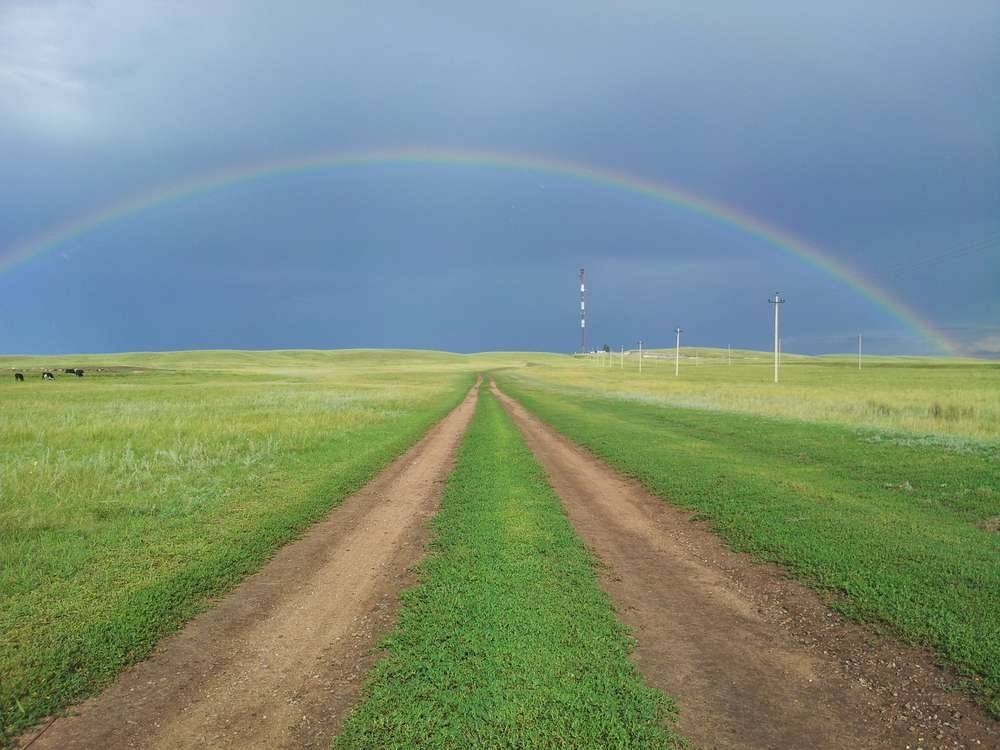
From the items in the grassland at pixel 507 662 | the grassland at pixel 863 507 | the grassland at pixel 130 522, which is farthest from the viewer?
the grassland at pixel 863 507

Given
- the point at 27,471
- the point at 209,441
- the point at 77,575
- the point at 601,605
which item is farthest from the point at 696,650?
the point at 209,441

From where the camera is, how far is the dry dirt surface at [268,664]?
15.9 ft

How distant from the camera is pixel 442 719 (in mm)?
4863

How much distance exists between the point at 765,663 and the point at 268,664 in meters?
5.11

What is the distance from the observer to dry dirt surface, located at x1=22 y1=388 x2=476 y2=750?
4855 mm

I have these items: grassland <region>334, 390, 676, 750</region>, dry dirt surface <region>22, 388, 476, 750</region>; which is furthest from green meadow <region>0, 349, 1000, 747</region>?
dry dirt surface <region>22, 388, 476, 750</region>

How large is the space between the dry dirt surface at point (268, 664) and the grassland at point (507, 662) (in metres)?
0.38

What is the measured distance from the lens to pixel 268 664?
235 inches

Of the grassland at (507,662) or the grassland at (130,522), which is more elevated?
the grassland at (507,662)

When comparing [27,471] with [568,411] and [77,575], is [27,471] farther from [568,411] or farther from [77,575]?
[568,411]

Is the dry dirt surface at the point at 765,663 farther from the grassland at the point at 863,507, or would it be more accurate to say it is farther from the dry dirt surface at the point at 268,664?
the dry dirt surface at the point at 268,664

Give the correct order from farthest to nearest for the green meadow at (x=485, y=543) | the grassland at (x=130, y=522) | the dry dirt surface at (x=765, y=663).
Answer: the grassland at (x=130, y=522) → the green meadow at (x=485, y=543) → the dry dirt surface at (x=765, y=663)

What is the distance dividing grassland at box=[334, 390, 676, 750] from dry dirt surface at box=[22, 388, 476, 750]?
1.24ft

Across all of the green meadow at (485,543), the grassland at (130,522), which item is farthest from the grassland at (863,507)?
the grassland at (130,522)
